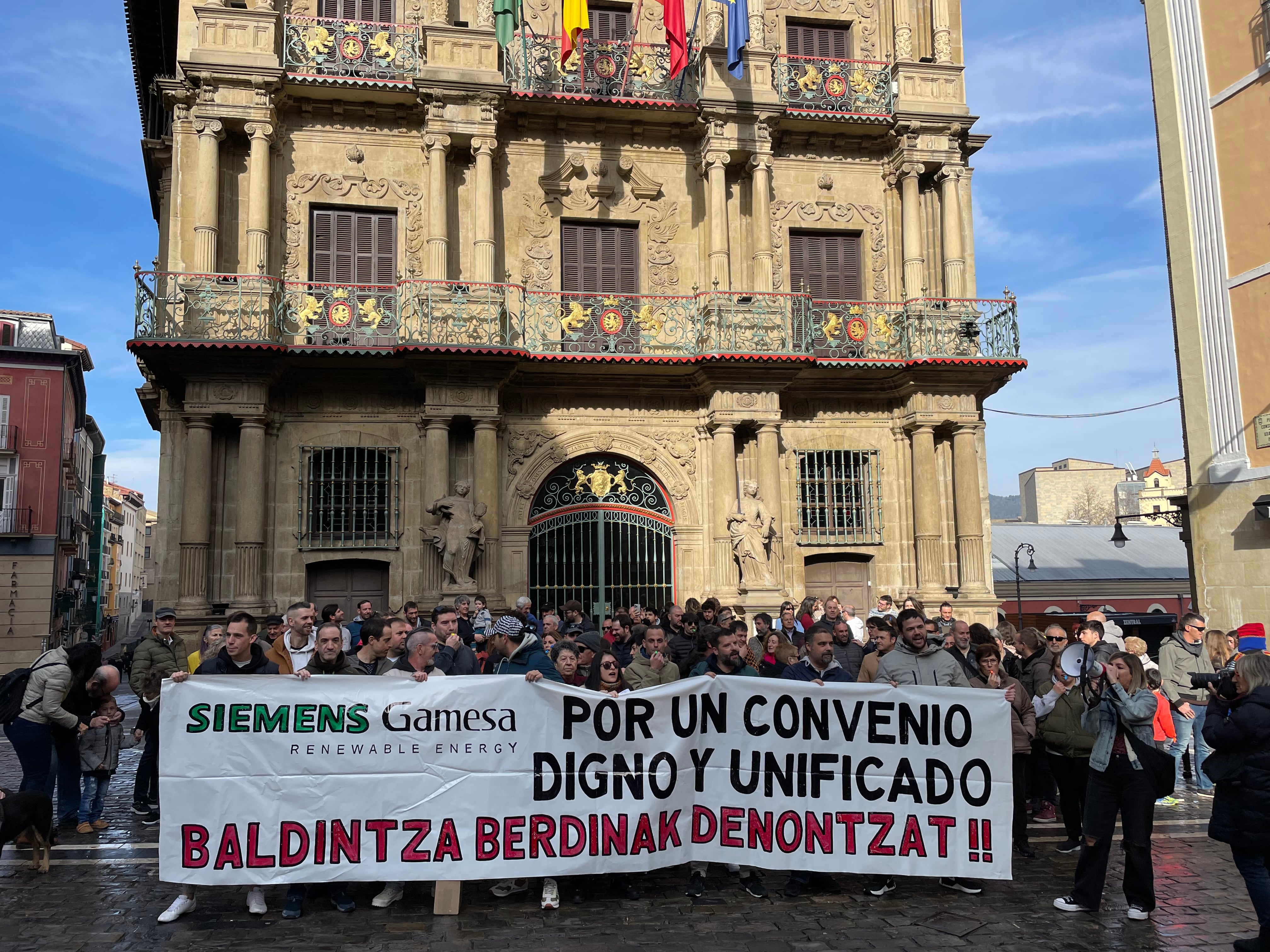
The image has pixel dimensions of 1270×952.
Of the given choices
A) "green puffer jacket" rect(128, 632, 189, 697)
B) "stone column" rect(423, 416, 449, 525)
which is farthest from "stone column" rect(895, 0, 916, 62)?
"green puffer jacket" rect(128, 632, 189, 697)

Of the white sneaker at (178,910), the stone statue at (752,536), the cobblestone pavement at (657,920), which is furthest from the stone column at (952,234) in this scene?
the white sneaker at (178,910)

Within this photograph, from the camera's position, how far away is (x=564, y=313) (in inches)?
762

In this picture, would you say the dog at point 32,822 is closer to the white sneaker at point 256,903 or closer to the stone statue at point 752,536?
the white sneaker at point 256,903

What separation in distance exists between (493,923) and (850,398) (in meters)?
15.3

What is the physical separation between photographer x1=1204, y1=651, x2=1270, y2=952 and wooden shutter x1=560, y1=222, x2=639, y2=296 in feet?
49.6

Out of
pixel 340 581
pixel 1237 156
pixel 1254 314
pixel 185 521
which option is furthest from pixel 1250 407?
pixel 185 521

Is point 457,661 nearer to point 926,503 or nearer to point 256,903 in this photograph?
point 256,903

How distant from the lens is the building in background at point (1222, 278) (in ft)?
48.8

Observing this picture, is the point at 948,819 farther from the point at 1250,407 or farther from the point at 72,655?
the point at 1250,407

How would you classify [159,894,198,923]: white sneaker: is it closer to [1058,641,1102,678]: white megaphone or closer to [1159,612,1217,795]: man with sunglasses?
[1058,641,1102,678]: white megaphone

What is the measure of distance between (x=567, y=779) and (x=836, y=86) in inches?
699

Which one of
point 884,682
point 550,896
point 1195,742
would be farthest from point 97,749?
point 1195,742

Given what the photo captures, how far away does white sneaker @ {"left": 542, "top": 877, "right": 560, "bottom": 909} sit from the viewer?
6793 millimetres

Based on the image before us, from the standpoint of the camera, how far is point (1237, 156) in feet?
50.7
